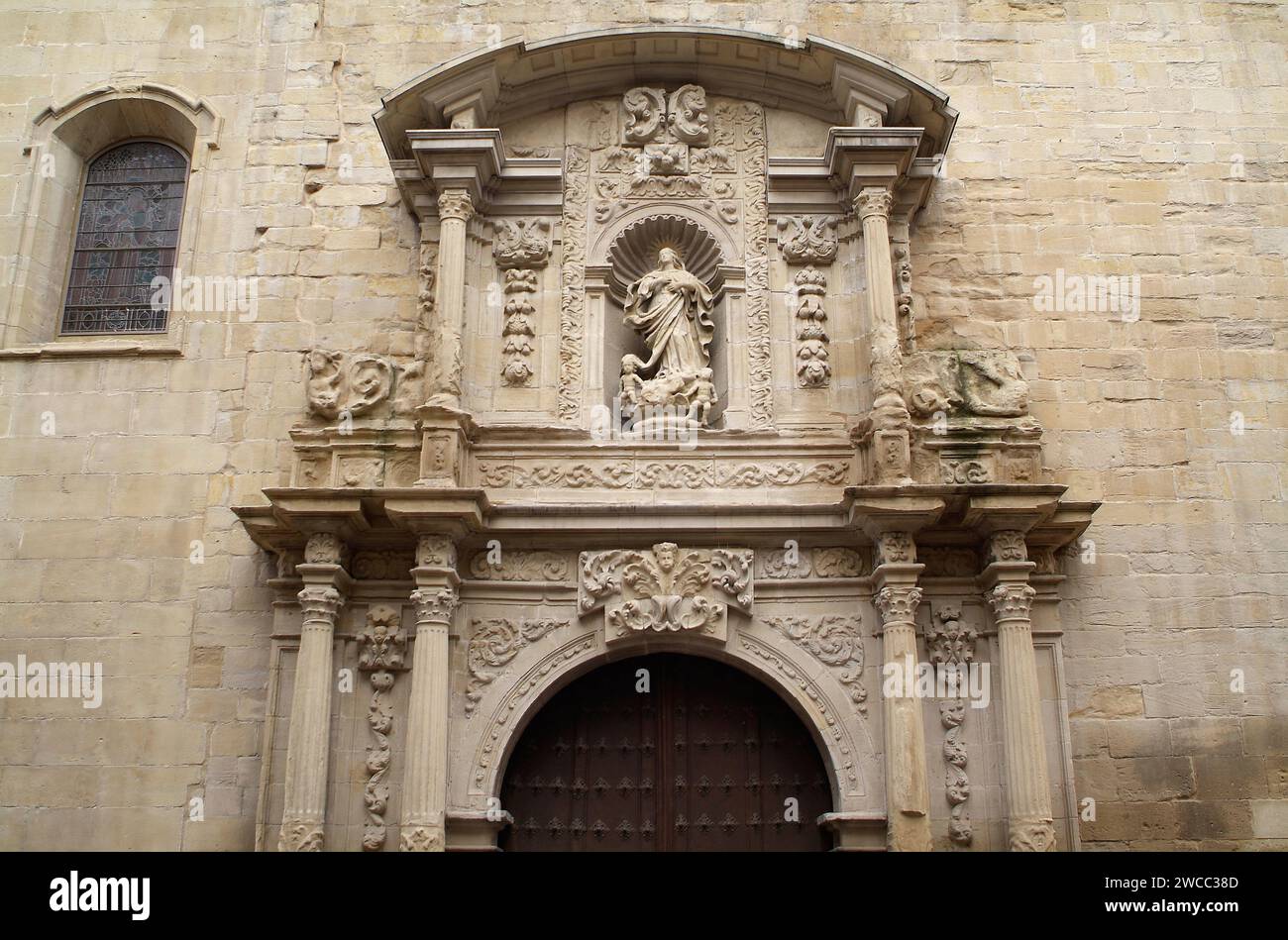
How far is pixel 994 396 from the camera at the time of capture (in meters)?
9.53

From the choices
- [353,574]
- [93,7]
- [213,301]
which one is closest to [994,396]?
[353,574]

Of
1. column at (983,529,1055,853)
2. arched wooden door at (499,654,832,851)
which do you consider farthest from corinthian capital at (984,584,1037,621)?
arched wooden door at (499,654,832,851)

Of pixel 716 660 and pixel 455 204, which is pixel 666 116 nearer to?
pixel 455 204

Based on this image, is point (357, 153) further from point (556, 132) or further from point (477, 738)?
point (477, 738)

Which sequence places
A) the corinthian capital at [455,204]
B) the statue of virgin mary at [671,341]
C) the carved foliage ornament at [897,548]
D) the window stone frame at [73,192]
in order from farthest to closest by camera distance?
the window stone frame at [73,192]
the corinthian capital at [455,204]
the statue of virgin mary at [671,341]
the carved foliage ornament at [897,548]

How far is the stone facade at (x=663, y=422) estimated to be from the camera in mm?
8953

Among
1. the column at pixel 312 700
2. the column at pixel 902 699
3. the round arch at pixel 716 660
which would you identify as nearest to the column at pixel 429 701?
the round arch at pixel 716 660

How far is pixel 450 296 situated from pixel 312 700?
10.4 feet

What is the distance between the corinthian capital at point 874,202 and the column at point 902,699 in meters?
2.59

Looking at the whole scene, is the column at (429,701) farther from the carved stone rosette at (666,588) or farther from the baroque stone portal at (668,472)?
the carved stone rosette at (666,588)

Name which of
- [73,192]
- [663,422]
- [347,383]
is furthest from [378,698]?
[73,192]

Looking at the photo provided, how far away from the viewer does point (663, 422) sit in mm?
9641

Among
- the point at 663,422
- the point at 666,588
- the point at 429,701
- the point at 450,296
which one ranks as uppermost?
the point at 450,296

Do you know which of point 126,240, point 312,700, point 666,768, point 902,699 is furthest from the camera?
point 126,240
